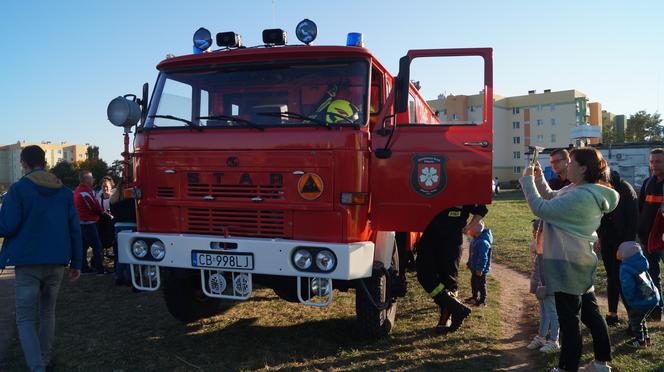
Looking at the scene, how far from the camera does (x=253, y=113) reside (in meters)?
4.64

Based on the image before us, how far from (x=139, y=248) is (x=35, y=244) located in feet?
2.80

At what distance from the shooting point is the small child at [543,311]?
4.54 meters

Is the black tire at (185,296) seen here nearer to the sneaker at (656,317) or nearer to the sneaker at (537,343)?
the sneaker at (537,343)

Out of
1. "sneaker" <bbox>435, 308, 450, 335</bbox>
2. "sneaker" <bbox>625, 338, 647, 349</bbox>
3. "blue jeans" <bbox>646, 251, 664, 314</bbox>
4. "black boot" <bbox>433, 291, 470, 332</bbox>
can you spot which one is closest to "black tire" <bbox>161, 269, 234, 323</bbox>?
"black boot" <bbox>433, 291, 470, 332</bbox>

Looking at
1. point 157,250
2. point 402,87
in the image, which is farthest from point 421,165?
point 157,250

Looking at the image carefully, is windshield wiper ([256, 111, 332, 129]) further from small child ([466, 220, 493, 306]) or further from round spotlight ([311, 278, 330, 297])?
small child ([466, 220, 493, 306])

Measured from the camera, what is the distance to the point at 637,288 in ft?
14.5

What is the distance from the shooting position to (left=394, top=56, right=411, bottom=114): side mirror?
14.4 ft

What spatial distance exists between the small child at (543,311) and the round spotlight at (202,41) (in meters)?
3.68

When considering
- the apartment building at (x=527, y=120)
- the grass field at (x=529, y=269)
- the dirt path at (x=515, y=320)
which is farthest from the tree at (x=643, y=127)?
the dirt path at (x=515, y=320)

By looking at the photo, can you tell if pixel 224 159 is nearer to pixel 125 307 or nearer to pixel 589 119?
pixel 125 307

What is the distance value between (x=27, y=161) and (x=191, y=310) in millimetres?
2324

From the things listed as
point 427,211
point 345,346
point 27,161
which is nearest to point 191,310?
point 345,346

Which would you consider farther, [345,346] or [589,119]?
[589,119]
